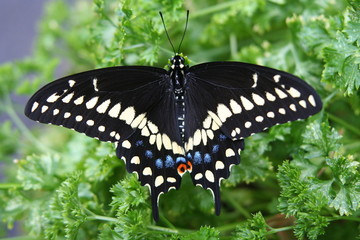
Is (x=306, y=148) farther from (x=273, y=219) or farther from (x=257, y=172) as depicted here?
(x=273, y=219)

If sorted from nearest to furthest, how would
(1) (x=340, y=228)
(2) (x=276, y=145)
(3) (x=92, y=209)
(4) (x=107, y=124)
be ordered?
1. (4) (x=107, y=124)
2. (3) (x=92, y=209)
3. (1) (x=340, y=228)
4. (2) (x=276, y=145)

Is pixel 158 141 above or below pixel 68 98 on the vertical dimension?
below

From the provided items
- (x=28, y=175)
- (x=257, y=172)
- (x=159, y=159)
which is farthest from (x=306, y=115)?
(x=28, y=175)

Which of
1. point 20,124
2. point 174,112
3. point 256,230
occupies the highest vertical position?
point 20,124

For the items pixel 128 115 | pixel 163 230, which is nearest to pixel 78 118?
pixel 128 115

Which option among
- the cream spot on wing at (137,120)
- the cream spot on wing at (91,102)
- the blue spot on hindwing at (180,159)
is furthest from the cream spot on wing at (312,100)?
the cream spot on wing at (91,102)

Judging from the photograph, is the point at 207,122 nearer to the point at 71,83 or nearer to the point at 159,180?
the point at 159,180

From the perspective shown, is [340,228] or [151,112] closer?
[151,112]
